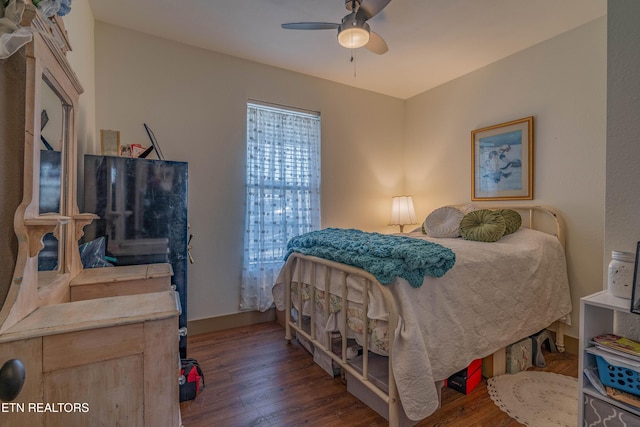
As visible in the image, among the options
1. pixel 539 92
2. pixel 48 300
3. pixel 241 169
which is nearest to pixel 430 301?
pixel 48 300

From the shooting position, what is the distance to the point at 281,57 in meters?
2.82

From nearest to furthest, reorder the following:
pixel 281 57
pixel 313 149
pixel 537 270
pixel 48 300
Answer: pixel 48 300
pixel 537 270
pixel 281 57
pixel 313 149

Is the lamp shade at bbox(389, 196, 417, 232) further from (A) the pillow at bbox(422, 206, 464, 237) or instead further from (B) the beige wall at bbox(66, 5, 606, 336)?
(A) the pillow at bbox(422, 206, 464, 237)

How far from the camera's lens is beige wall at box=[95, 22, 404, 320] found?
7.88 feet

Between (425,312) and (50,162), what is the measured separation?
1.77 meters

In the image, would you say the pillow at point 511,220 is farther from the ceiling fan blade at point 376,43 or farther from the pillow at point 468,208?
the ceiling fan blade at point 376,43

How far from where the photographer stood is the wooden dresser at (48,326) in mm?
732

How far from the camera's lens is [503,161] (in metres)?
2.82

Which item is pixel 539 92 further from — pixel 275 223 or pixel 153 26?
pixel 153 26

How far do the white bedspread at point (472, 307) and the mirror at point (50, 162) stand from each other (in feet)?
4.74

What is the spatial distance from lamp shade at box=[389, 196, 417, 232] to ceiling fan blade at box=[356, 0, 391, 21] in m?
2.25

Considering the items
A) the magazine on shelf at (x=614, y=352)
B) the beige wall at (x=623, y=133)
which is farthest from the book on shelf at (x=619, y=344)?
the beige wall at (x=623, y=133)

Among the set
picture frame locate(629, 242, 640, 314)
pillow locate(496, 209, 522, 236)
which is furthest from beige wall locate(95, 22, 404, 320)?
picture frame locate(629, 242, 640, 314)

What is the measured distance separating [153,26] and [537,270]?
141 inches
